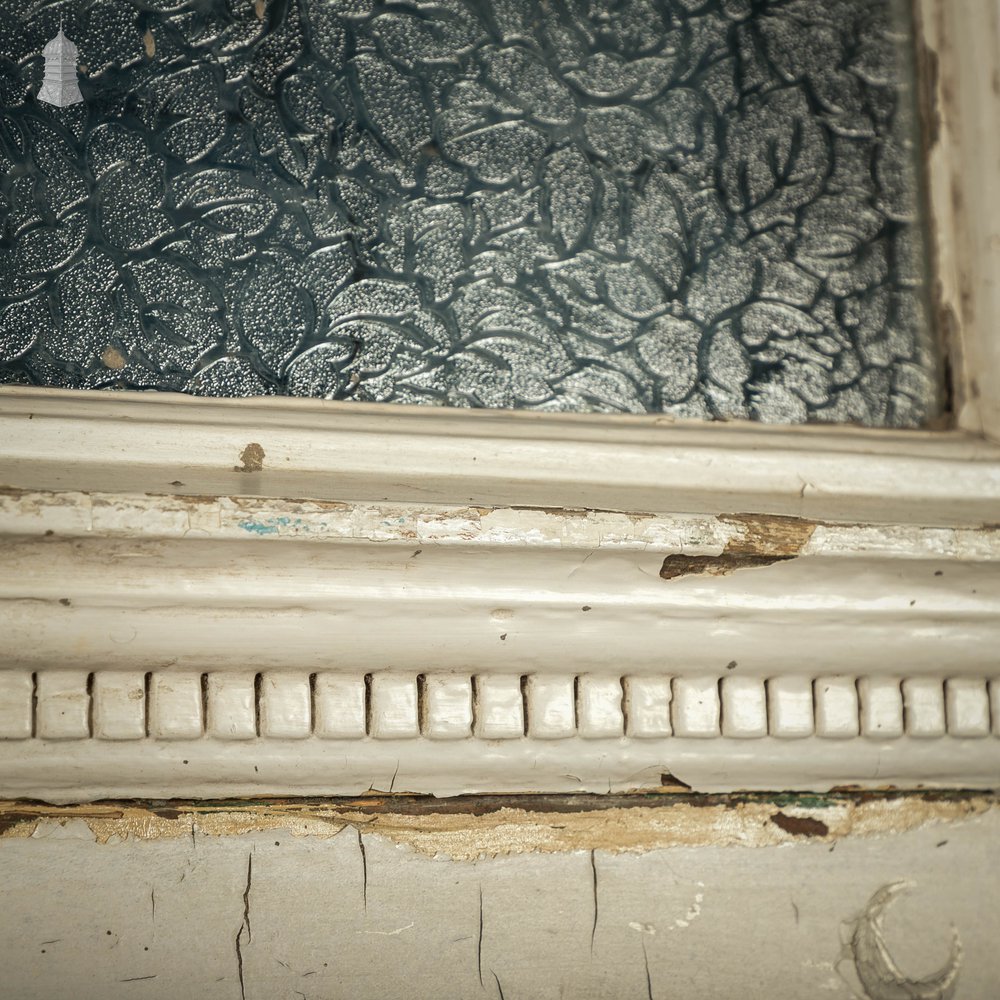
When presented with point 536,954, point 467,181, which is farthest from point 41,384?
point 536,954

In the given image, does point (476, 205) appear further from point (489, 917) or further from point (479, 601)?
point (489, 917)

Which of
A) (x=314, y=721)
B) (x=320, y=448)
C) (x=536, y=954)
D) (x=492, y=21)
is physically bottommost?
(x=536, y=954)

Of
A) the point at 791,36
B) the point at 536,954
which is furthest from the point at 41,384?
the point at 791,36

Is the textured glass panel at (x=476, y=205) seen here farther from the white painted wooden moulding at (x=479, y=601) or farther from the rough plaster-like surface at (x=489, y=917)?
the rough plaster-like surface at (x=489, y=917)

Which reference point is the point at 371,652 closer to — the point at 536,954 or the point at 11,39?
the point at 536,954

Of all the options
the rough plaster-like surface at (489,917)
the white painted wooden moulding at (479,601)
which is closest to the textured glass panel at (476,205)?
the white painted wooden moulding at (479,601)

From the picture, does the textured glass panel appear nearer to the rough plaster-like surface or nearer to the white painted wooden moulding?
the white painted wooden moulding

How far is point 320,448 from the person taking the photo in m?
0.54

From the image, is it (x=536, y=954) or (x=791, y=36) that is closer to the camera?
(x=536, y=954)

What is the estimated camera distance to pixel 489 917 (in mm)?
570

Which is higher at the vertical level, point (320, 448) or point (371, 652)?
point (320, 448)

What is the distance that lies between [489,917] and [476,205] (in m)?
0.53

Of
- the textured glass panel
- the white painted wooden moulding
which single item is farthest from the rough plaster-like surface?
the textured glass panel

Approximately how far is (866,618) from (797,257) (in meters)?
0.30
